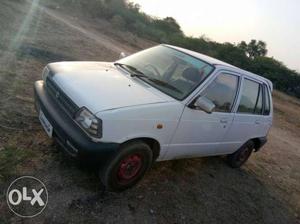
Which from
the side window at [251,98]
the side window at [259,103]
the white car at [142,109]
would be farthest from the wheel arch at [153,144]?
the side window at [259,103]

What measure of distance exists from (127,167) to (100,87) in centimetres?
103

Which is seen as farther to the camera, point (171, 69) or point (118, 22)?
point (118, 22)

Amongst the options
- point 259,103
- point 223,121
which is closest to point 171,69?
point 223,121

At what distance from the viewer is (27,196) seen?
362cm

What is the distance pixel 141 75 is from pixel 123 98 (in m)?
0.90

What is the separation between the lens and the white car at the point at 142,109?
12.0 feet

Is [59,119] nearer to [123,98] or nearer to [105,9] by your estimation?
[123,98]

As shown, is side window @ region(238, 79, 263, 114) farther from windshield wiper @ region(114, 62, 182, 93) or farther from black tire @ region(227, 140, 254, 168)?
windshield wiper @ region(114, 62, 182, 93)

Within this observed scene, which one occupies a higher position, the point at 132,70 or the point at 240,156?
the point at 132,70

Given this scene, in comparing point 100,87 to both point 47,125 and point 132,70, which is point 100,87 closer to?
point 47,125

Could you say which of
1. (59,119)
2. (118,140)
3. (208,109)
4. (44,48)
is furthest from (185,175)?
(44,48)

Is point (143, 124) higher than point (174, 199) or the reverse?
higher

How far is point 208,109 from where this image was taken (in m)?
4.27

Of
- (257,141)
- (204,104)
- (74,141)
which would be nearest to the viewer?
(74,141)
